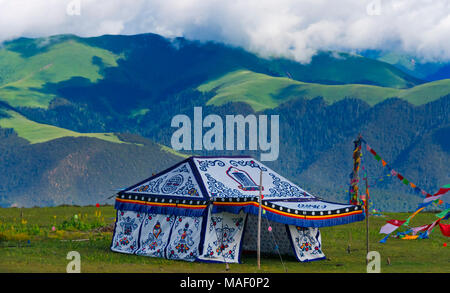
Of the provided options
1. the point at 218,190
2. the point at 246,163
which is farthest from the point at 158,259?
the point at 246,163

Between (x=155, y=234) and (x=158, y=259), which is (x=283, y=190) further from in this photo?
(x=158, y=259)

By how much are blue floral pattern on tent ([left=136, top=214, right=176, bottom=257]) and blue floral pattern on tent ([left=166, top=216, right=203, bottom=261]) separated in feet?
1.01

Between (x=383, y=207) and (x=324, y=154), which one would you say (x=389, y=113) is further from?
(x=383, y=207)

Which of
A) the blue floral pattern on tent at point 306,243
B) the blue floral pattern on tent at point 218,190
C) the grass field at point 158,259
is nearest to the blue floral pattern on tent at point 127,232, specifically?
the grass field at point 158,259

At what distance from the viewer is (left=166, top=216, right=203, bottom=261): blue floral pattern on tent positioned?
2317cm

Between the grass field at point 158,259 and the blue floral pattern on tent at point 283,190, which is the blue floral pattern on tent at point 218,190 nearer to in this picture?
the blue floral pattern on tent at point 283,190

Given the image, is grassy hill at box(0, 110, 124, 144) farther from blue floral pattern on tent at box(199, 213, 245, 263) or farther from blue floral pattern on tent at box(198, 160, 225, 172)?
blue floral pattern on tent at box(199, 213, 245, 263)

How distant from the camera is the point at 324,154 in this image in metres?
175

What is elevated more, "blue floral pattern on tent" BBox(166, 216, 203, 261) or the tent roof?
the tent roof

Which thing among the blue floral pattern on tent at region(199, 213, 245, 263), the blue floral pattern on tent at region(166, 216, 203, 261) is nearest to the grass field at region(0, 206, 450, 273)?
the blue floral pattern on tent at region(166, 216, 203, 261)

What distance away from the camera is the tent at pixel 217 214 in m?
22.9

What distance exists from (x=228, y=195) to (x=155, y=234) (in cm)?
308

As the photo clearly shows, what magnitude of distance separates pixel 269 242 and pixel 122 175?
11598 cm
